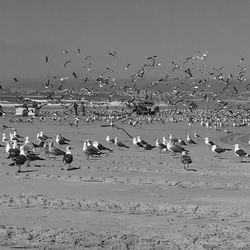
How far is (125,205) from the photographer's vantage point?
1232 centimetres

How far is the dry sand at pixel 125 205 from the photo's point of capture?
935 centimetres

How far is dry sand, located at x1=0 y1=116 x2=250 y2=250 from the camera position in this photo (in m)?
9.35

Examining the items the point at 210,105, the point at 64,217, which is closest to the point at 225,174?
the point at 64,217

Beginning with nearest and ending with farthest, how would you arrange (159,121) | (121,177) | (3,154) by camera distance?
(121,177) → (3,154) → (159,121)

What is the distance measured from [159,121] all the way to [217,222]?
1484 inches

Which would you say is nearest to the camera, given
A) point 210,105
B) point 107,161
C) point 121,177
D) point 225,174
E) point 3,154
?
point 121,177

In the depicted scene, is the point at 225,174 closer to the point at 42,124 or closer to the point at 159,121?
the point at 42,124

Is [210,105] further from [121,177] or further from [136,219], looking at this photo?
[136,219]

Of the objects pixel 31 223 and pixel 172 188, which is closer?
pixel 31 223

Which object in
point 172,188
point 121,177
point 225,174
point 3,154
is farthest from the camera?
point 3,154

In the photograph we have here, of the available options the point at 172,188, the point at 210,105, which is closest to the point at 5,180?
the point at 172,188

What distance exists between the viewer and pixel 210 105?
80062 millimetres

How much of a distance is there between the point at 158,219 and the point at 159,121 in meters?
37.6

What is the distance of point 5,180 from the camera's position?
15500 millimetres
